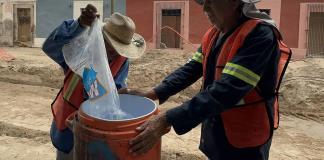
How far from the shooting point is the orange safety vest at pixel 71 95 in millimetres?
2834

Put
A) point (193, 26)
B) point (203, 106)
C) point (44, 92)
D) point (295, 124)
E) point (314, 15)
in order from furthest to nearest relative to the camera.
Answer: point (193, 26)
point (314, 15)
point (44, 92)
point (295, 124)
point (203, 106)

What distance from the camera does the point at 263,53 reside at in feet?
6.96

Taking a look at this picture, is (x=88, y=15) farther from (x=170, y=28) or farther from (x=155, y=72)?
(x=170, y=28)

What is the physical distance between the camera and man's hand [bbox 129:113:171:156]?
6.70 feet

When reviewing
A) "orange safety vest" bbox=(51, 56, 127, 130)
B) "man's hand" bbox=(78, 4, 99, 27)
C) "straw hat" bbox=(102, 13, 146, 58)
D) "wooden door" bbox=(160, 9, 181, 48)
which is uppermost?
"man's hand" bbox=(78, 4, 99, 27)

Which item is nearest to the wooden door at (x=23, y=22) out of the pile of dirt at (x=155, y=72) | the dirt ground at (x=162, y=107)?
the dirt ground at (x=162, y=107)

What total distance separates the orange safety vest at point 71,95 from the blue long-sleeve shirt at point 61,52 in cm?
4

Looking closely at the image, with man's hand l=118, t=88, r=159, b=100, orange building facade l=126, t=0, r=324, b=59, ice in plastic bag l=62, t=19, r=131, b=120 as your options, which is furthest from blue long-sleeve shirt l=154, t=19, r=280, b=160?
orange building facade l=126, t=0, r=324, b=59

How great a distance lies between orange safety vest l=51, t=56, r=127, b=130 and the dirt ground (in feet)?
7.82

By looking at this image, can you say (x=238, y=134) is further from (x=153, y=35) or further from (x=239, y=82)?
(x=153, y=35)

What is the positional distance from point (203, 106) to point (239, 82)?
8.2 inches

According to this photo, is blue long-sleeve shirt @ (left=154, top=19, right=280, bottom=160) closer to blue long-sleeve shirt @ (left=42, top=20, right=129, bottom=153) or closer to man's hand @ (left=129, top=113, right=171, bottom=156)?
man's hand @ (left=129, top=113, right=171, bottom=156)

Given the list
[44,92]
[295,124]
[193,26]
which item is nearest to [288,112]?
[295,124]

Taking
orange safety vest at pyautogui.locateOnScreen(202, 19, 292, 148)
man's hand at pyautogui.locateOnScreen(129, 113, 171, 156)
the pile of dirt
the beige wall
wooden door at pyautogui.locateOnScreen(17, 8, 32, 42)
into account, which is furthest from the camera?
wooden door at pyautogui.locateOnScreen(17, 8, 32, 42)
